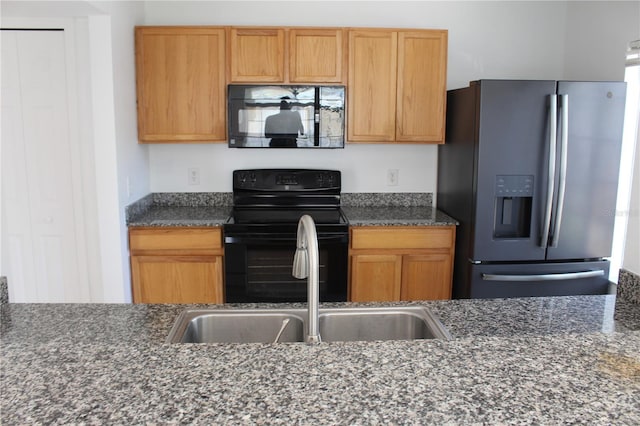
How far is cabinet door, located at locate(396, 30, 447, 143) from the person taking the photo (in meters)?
3.18

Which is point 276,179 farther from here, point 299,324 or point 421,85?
point 299,324

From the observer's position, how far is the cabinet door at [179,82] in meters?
3.09

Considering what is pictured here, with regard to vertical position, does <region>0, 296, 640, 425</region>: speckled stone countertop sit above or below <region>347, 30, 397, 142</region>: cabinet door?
below

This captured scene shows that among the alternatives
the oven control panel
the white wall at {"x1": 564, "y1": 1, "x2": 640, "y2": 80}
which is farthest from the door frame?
the white wall at {"x1": 564, "y1": 1, "x2": 640, "y2": 80}

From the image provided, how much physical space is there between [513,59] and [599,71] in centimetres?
60

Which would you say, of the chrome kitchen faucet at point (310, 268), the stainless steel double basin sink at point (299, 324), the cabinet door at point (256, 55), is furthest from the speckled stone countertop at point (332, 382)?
the cabinet door at point (256, 55)

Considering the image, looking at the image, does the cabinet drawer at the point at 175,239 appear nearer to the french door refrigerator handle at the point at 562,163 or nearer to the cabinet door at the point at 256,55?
the cabinet door at the point at 256,55

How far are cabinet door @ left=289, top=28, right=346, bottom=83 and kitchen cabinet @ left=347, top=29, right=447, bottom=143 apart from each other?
0.08m

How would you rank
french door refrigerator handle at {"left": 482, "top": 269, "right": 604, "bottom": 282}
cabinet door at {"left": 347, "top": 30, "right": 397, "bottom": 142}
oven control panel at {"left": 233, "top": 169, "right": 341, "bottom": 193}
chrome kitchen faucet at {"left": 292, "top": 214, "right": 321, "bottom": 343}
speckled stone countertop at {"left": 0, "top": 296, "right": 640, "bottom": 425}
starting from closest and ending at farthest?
speckled stone countertop at {"left": 0, "top": 296, "right": 640, "bottom": 425}
chrome kitchen faucet at {"left": 292, "top": 214, "right": 321, "bottom": 343}
french door refrigerator handle at {"left": 482, "top": 269, "right": 604, "bottom": 282}
cabinet door at {"left": 347, "top": 30, "right": 397, "bottom": 142}
oven control panel at {"left": 233, "top": 169, "right": 341, "bottom": 193}

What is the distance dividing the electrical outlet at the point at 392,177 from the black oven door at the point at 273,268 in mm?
828

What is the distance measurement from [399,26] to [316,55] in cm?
73

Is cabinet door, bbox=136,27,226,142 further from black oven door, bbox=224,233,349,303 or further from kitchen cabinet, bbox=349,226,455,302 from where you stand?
kitchen cabinet, bbox=349,226,455,302

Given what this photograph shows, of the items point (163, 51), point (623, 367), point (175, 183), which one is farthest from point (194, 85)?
point (623, 367)

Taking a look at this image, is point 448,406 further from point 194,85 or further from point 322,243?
point 194,85
